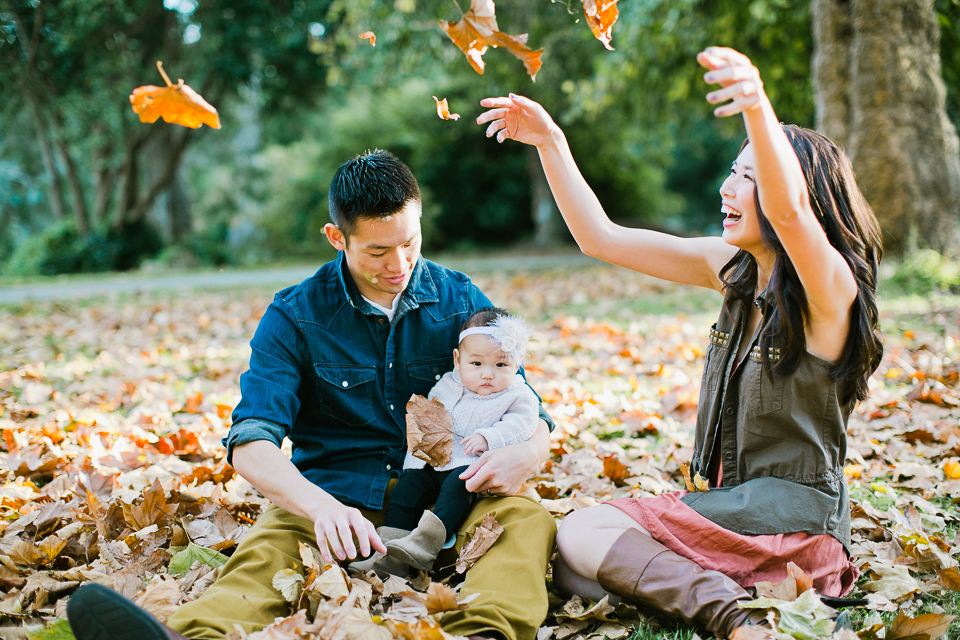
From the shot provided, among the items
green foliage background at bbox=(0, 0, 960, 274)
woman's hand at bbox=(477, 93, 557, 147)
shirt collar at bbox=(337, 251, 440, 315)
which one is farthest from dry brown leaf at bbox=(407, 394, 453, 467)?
green foliage background at bbox=(0, 0, 960, 274)

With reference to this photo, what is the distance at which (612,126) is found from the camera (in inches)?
658

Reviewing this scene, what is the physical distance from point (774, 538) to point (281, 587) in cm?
137

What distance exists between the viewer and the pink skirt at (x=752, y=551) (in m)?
2.05

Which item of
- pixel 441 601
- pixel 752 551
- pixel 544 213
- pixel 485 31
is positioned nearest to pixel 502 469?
pixel 441 601

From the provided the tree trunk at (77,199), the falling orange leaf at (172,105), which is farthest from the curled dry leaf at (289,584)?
the tree trunk at (77,199)

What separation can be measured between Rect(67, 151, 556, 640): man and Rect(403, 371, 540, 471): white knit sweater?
0.19ft

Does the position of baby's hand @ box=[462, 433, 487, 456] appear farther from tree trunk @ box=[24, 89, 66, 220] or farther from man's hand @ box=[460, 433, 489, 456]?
tree trunk @ box=[24, 89, 66, 220]

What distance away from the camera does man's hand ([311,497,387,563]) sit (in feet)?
6.46

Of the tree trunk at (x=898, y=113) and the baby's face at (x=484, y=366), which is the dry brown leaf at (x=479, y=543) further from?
the tree trunk at (x=898, y=113)

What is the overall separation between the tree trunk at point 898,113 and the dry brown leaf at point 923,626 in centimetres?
690

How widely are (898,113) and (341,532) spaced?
799 centimetres

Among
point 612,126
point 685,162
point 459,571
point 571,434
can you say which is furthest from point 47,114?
point 685,162

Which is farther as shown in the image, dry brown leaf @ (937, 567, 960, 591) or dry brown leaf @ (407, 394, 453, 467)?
dry brown leaf @ (407, 394, 453, 467)

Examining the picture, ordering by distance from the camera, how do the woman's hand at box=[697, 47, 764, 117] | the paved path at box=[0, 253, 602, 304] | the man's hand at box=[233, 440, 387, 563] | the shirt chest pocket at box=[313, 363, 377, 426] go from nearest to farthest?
the woman's hand at box=[697, 47, 764, 117]
the man's hand at box=[233, 440, 387, 563]
the shirt chest pocket at box=[313, 363, 377, 426]
the paved path at box=[0, 253, 602, 304]
